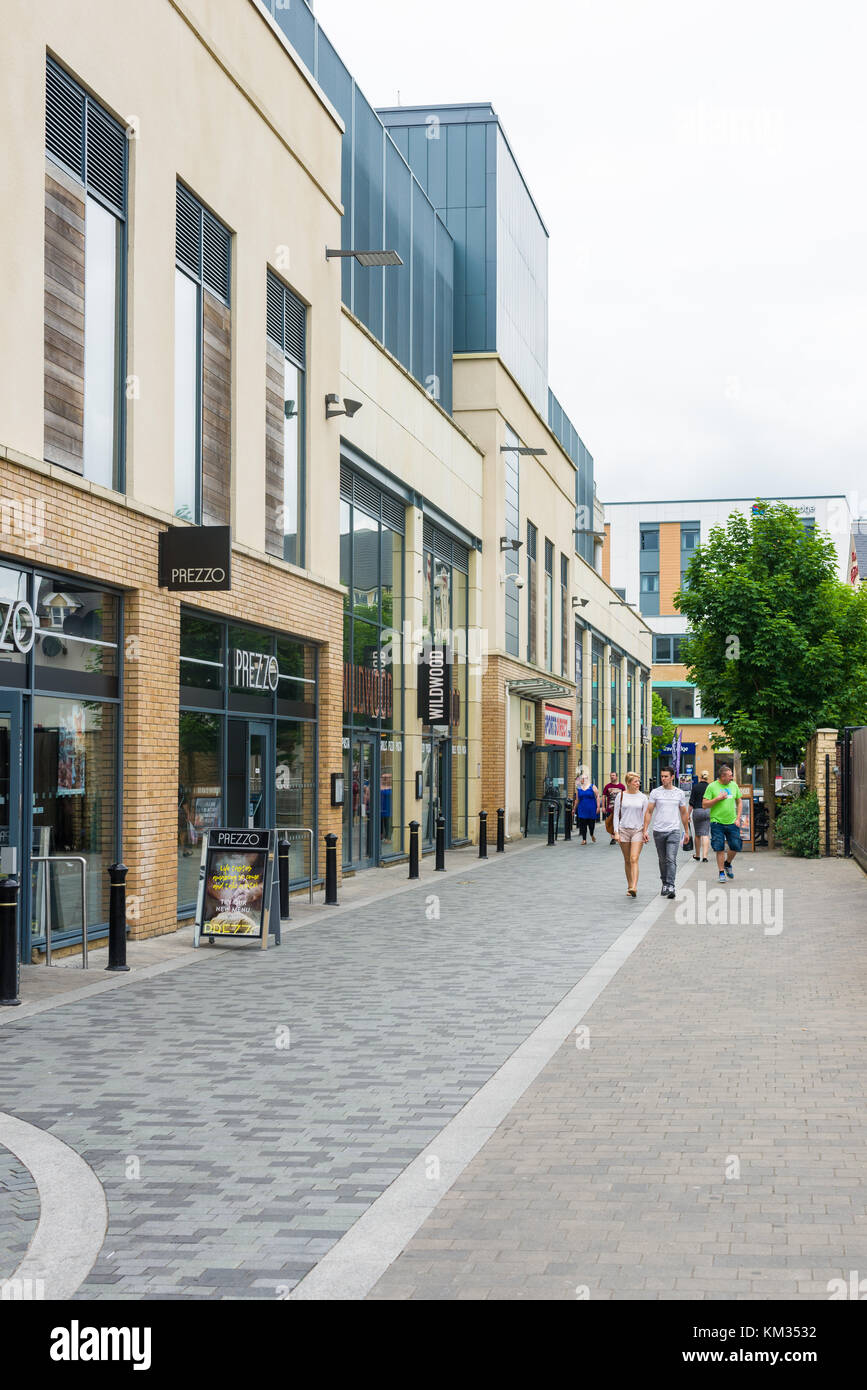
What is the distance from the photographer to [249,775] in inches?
669

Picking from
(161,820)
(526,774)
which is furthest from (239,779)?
(526,774)

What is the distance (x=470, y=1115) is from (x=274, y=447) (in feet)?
40.3

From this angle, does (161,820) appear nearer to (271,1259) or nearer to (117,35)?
(117,35)

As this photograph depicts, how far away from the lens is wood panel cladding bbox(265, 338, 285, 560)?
1750 cm

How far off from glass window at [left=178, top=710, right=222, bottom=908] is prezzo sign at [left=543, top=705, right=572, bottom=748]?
24.3m

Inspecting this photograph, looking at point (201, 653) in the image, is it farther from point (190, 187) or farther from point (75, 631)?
point (190, 187)

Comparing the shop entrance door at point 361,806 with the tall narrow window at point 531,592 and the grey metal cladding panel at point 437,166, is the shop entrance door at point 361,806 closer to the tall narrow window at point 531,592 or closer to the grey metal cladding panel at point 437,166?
the tall narrow window at point 531,592

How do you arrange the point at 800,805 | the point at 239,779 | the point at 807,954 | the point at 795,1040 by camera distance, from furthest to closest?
1. the point at 800,805
2. the point at 239,779
3. the point at 807,954
4. the point at 795,1040

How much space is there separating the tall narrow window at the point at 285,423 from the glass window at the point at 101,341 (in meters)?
4.25

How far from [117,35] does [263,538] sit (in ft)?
19.1

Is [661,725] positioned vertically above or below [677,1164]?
above

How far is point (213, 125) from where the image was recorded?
15547 millimetres

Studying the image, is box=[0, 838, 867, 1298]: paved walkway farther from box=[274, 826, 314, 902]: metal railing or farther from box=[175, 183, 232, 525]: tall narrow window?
box=[175, 183, 232, 525]: tall narrow window

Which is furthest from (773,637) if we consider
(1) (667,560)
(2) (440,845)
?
(1) (667,560)
